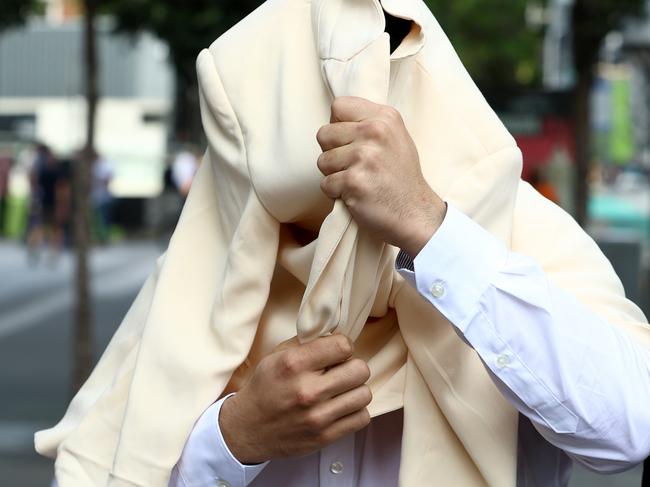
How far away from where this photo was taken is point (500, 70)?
3653 cm

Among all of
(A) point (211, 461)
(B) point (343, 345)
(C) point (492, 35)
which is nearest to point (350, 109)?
(B) point (343, 345)

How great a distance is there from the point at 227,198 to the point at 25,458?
20.5 feet

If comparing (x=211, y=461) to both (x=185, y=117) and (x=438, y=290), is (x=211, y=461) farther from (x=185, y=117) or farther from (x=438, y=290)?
(x=185, y=117)

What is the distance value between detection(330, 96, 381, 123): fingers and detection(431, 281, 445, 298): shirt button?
8.5 inches

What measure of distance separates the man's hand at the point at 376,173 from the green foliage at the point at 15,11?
8.14 m

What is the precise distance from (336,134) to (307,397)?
320 millimetres

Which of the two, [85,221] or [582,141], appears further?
[582,141]

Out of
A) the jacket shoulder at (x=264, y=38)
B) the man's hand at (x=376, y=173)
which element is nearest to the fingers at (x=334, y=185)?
the man's hand at (x=376, y=173)

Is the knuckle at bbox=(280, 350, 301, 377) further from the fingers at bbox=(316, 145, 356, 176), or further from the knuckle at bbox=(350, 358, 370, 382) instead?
the fingers at bbox=(316, 145, 356, 176)

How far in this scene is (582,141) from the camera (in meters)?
11.2

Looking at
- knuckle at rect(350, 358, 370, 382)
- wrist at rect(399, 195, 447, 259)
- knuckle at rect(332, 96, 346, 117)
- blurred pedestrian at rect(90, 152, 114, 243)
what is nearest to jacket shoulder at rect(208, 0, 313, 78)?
knuckle at rect(332, 96, 346, 117)

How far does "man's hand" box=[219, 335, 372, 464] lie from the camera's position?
58.2 inches

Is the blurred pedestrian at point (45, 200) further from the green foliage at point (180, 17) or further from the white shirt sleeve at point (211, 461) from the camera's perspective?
the white shirt sleeve at point (211, 461)

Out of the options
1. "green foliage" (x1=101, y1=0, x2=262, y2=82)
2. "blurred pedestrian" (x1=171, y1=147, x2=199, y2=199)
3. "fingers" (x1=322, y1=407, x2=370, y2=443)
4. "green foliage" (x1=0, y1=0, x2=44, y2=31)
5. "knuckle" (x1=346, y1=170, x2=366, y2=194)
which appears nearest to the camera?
"knuckle" (x1=346, y1=170, x2=366, y2=194)
